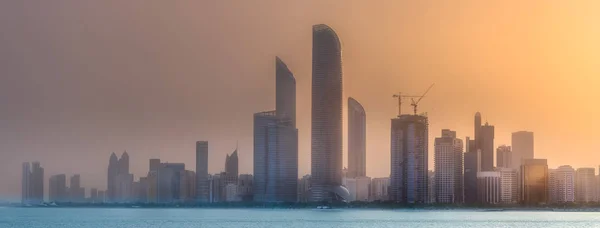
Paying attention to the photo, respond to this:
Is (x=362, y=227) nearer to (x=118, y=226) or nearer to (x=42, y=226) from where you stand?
(x=118, y=226)

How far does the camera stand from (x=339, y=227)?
15125cm

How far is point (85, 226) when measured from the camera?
162 metres

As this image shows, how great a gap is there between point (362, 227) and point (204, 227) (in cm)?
2165

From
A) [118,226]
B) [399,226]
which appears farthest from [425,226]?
[118,226]

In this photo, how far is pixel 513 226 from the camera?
161m

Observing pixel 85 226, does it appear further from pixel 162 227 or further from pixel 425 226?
pixel 425 226

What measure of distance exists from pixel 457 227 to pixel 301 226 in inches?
824

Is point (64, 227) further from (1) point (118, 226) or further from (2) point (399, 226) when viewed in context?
(2) point (399, 226)

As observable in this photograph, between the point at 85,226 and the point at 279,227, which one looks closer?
the point at 279,227

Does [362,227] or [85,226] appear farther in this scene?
[85,226]

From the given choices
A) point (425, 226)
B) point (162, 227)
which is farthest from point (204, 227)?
point (425, 226)

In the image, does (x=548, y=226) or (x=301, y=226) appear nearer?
(x=301, y=226)

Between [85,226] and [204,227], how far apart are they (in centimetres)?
1794

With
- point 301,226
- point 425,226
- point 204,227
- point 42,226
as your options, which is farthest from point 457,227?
point 42,226
